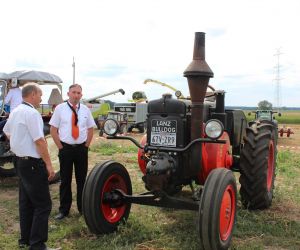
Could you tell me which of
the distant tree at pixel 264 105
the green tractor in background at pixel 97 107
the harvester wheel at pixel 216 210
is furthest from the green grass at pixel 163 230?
the green tractor in background at pixel 97 107

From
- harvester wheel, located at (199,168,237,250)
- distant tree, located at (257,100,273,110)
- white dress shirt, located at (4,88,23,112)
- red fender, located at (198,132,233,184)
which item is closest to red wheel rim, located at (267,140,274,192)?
red fender, located at (198,132,233,184)

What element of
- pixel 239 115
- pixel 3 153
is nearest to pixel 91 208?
pixel 239 115

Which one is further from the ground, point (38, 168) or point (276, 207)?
point (38, 168)

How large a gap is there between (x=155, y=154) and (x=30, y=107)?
58.6 inches

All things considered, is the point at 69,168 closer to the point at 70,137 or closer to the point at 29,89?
the point at 70,137

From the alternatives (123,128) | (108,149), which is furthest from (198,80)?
(123,128)

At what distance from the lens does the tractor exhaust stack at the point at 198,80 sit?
15.1ft

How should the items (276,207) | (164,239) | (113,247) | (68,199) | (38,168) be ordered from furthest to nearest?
(276,207) < (68,199) < (164,239) < (113,247) < (38,168)

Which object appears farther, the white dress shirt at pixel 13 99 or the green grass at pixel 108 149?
the green grass at pixel 108 149

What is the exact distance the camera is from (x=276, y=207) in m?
6.12

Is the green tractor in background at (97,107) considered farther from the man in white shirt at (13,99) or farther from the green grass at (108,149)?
the man in white shirt at (13,99)

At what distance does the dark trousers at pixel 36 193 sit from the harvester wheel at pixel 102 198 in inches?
21.5

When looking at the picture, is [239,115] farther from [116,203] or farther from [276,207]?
[116,203]

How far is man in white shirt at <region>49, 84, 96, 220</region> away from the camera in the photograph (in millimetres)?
5406
